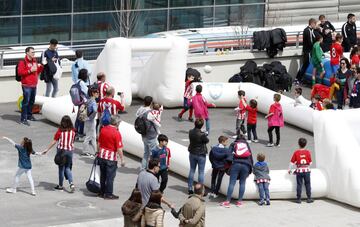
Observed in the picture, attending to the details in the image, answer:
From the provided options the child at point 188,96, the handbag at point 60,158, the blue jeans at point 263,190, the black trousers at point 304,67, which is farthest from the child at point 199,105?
the black trousers at point 304,67

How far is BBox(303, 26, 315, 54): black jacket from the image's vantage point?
108 feet

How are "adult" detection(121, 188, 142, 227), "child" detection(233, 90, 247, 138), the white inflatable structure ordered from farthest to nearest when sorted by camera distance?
"child" detection(233, 90, 247, 138) → the white inflatable structure → "adult" detection(121, 188, 142, 227)

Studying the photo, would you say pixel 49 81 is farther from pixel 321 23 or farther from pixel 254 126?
pixel 321 23

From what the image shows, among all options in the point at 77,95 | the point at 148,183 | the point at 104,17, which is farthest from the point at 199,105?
the point at 104,17

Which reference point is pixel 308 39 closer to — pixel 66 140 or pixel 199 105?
pixel 199 105

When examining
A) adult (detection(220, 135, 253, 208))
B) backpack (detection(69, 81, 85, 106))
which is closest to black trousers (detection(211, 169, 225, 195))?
adult (detection(220, 135, 253, 208))

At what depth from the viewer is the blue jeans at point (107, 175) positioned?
2153 cm

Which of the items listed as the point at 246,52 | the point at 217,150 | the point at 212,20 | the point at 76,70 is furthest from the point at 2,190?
the point at 212,20

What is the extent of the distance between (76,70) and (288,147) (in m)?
5.09

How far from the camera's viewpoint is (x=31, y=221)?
793 inches

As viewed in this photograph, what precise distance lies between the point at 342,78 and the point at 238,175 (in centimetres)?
855

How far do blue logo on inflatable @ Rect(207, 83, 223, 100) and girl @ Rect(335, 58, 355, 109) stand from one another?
2813 mm

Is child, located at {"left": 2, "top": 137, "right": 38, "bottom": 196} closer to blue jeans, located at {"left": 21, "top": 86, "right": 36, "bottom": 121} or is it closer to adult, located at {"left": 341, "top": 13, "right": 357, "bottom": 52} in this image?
blue jeans, located at {"left": 21, "top": 86, "right": 36, "bottom": 121}

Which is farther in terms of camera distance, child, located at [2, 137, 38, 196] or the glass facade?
the glass facade
